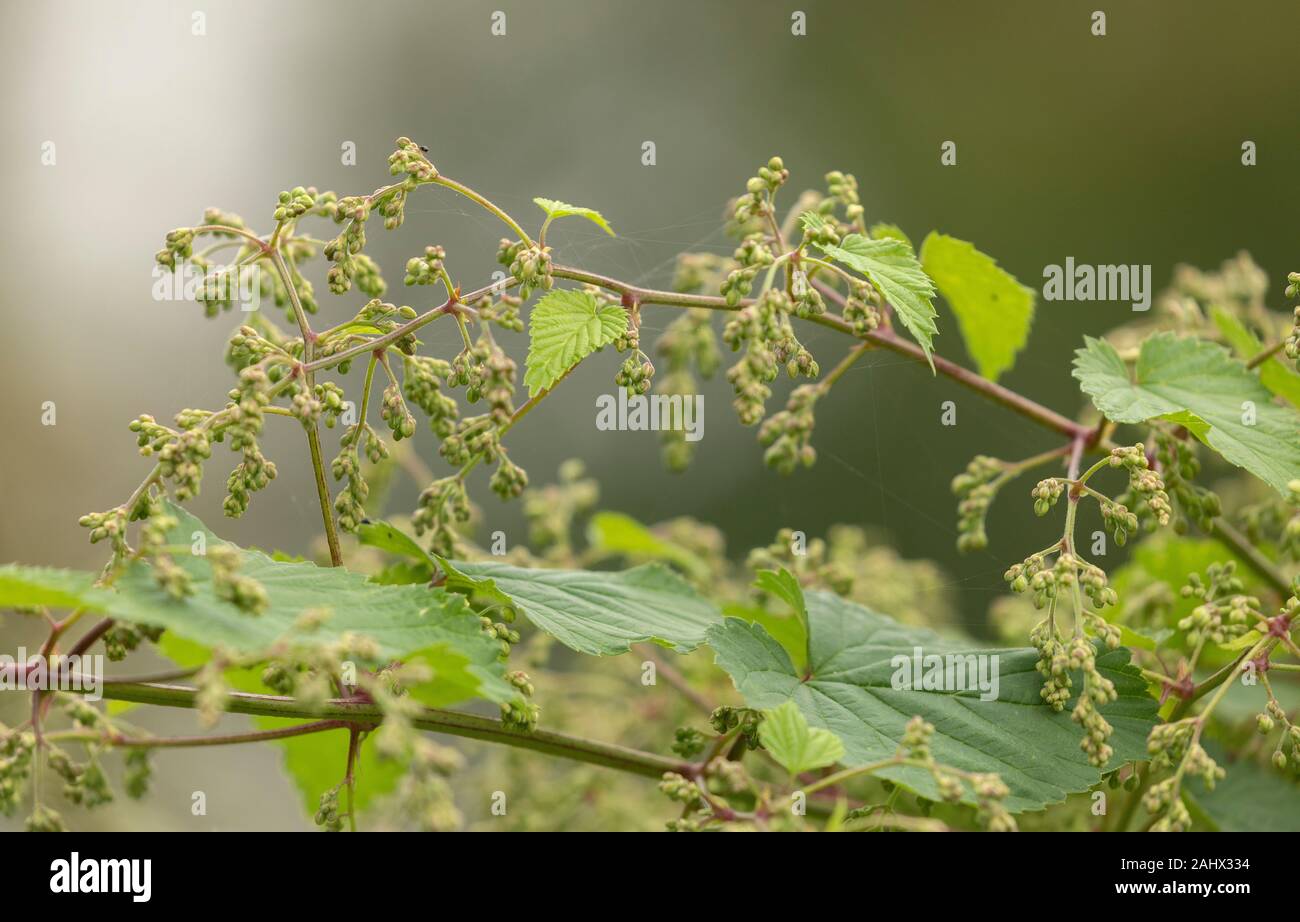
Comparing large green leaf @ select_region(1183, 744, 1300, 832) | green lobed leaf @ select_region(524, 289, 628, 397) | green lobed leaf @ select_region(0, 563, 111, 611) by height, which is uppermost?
green lobed leaf @ select_region(524, 289, 628, 397)

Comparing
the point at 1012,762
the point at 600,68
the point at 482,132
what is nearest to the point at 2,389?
the point at 482,132

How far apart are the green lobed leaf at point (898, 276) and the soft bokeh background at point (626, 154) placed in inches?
99.8

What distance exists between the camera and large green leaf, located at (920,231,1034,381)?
1391 mm

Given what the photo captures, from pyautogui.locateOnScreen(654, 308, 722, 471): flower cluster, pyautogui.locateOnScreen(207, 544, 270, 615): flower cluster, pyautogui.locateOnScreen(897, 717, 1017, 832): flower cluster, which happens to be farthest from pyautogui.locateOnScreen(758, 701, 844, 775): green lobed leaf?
pyautogui.locateOnScreen(654, 308, 722, 471): flower cluster

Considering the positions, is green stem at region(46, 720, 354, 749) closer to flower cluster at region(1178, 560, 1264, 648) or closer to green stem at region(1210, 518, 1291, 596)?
flower cluster at region(1178, 560, 1264, 648)

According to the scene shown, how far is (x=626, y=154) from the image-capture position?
536 cm

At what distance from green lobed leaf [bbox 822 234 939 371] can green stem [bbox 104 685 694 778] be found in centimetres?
46

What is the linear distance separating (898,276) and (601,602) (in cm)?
46

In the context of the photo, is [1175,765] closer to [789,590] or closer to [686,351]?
[789,590]

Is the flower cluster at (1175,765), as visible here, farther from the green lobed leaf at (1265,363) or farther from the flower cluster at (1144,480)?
the green lobed leaf at (1265,363)

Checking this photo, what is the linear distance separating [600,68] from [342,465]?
17.6 feet

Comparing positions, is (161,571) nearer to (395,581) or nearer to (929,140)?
(395,581)

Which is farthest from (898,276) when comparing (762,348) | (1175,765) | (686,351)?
(1175,765)

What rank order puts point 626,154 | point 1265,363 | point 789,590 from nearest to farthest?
point 789,590 → point 1265,363 → point 626,154
